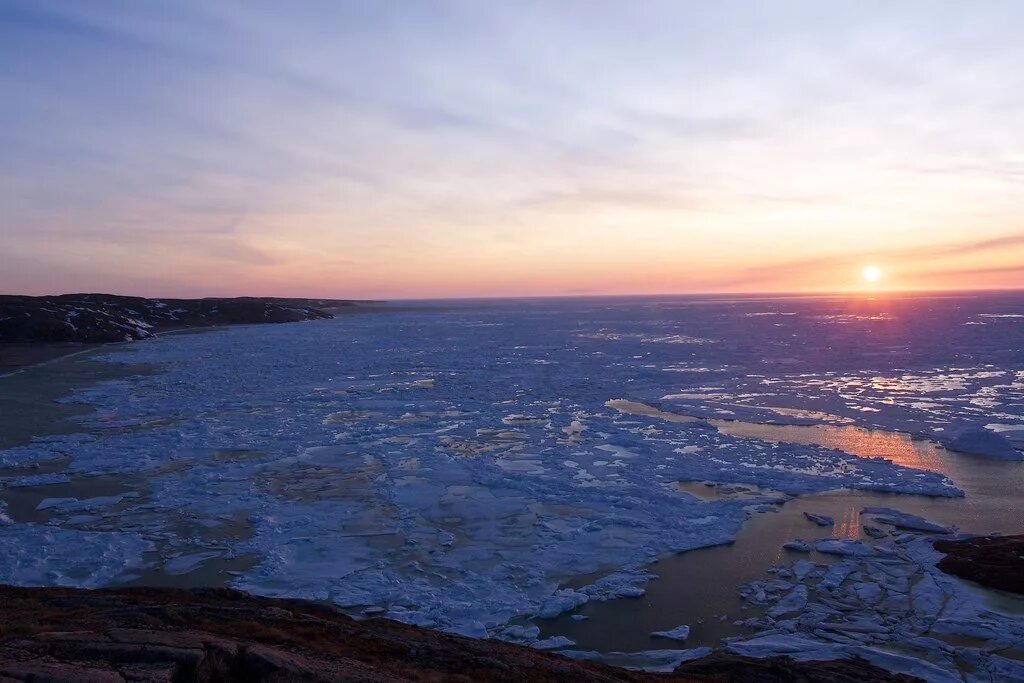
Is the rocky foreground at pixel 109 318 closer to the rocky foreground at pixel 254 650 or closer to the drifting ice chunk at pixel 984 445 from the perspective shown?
the rocky foreground at pixel 254 650

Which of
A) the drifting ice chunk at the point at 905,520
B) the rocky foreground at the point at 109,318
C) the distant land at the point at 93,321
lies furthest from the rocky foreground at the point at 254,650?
the rocky foreground at the point at 109,318

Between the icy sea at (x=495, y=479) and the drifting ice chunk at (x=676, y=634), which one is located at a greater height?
the icy sea at (x=495, y=479)

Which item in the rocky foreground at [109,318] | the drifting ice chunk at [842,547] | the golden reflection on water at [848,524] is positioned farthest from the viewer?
the rocky foreground at [109,318]

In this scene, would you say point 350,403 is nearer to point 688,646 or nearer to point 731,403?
point 731,403

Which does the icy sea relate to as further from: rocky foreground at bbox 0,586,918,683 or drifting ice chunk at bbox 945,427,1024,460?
rocky foreground at bbox 0,586,918,683

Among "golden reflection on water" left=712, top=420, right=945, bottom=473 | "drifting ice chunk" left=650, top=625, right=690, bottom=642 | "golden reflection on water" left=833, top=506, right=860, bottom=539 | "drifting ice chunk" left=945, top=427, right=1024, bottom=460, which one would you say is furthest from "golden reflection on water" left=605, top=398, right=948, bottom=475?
"drifting ice chunk" left=650, top=625, right=690, bottom=642

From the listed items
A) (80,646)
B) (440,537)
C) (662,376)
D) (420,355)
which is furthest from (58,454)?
(420,355)

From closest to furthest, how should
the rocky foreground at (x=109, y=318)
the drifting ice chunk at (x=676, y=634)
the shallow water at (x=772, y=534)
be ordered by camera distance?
the drifting ice chunk at (x=676, y=634) < the shallow water at (x=772, y=534) < the rocky foreground at (x=109, y=318)
